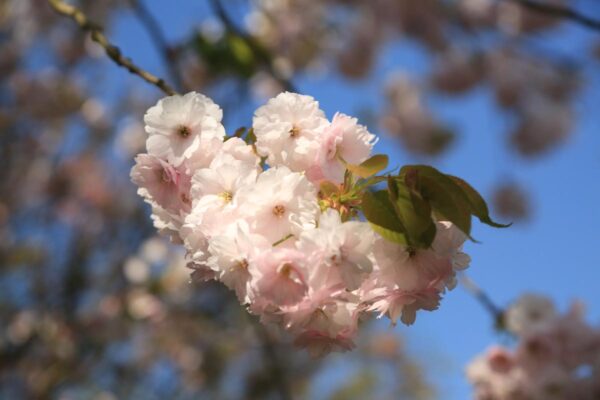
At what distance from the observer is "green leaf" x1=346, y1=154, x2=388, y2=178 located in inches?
26.3

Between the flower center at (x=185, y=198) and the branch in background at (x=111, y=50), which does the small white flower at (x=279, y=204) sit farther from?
the branch in background at (x=111, y=50)

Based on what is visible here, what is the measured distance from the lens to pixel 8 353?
12.3ft

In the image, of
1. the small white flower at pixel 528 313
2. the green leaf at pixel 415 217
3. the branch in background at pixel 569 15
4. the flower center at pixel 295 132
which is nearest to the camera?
the green leaf at pixel 415 217

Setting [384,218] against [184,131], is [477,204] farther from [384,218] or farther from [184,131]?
[184,131]

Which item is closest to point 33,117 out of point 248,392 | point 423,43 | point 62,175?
point 62,175

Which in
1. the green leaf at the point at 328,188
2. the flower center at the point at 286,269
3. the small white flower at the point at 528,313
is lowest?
the flower center at the point at 286,269

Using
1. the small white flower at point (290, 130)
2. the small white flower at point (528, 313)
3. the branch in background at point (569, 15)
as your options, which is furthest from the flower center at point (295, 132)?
the small white flower at point (528, 313)

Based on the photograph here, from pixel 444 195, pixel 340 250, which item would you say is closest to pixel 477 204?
pixel 444 195

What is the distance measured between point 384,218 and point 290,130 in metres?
0.18

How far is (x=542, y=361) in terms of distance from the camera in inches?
76.5

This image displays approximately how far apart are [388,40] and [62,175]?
3.74 meters

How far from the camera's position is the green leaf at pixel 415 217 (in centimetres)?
61

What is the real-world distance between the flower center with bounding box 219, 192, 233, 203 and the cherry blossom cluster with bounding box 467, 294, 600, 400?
1589 mm

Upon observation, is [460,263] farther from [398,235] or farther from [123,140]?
[123,140]
